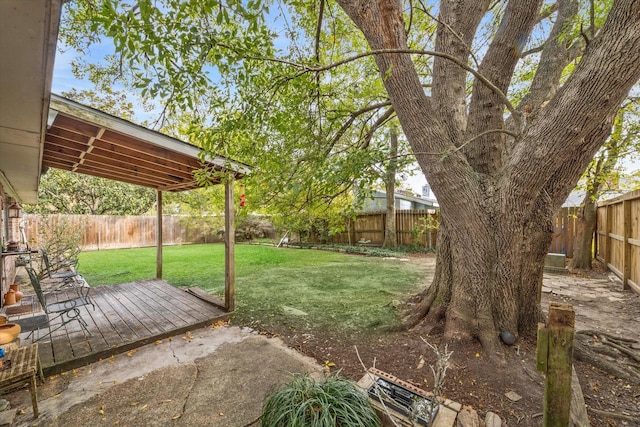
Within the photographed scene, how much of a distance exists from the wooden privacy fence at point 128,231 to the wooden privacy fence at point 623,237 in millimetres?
15306

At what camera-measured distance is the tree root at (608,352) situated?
101 inches

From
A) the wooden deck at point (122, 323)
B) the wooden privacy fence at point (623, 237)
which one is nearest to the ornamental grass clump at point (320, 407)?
the wooden deck at point (122, 323)

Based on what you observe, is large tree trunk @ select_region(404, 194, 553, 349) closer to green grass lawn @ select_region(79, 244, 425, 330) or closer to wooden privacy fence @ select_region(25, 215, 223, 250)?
green grass lawn @ select_region(79, 244, 425, 330)

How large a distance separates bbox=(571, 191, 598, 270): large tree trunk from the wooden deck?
8.67 m

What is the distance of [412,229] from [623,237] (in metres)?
6.52

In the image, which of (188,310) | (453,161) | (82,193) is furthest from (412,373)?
(82,193)

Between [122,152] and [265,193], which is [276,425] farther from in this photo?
[122,152]

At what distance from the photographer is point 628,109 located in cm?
567

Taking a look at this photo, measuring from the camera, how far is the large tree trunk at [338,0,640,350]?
85.0 inches

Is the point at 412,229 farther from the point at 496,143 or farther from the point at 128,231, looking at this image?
the point at 128,231

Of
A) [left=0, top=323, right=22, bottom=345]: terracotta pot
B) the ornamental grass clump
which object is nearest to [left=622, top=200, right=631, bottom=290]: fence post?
the ornamental grass clump

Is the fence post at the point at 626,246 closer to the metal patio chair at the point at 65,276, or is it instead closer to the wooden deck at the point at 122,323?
the wooden deck at the point at 122,323

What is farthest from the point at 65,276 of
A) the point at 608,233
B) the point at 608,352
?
the point at 608,233

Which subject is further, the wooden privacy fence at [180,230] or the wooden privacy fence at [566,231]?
the wooden privacy fence at [180,230]
